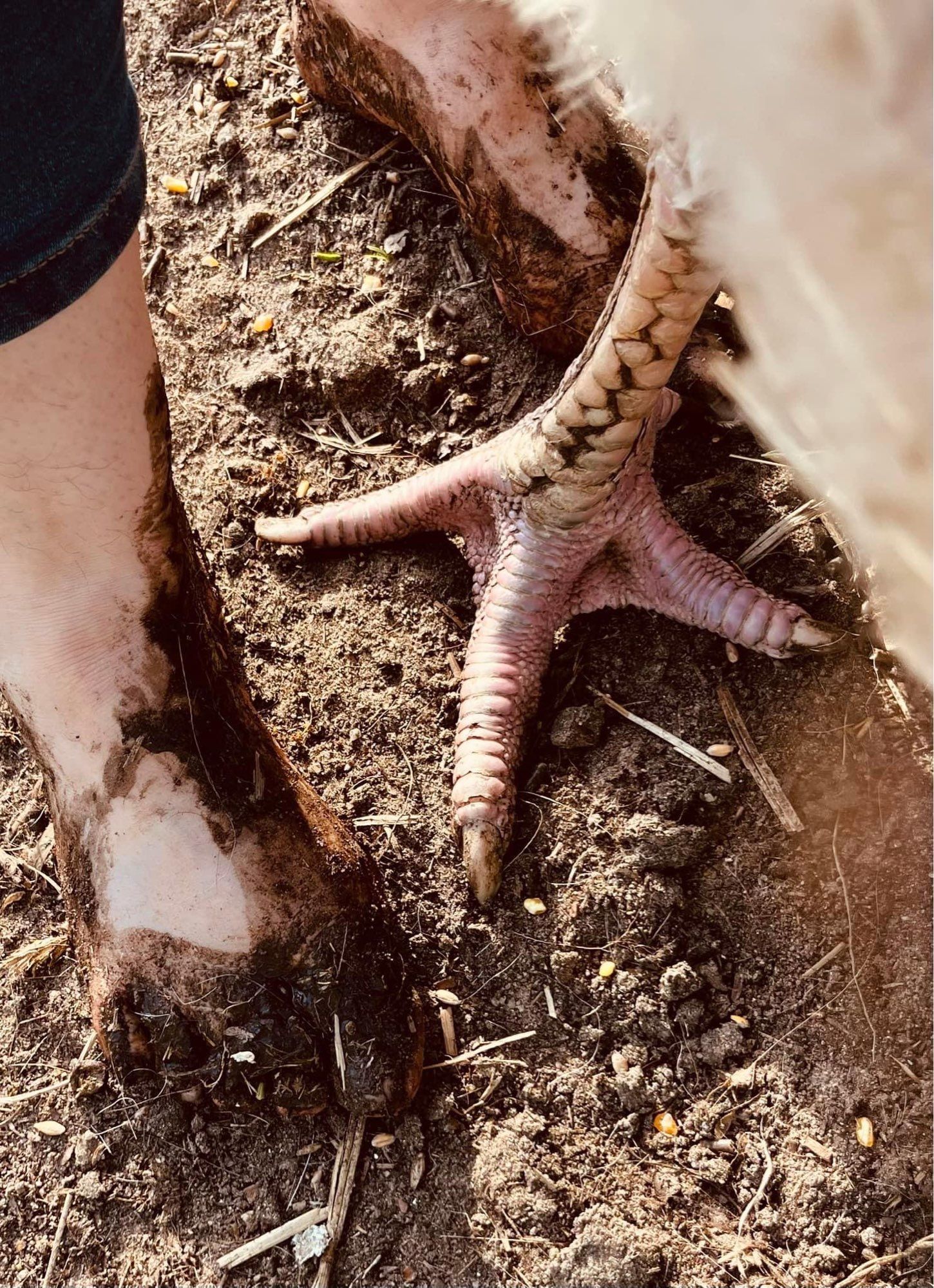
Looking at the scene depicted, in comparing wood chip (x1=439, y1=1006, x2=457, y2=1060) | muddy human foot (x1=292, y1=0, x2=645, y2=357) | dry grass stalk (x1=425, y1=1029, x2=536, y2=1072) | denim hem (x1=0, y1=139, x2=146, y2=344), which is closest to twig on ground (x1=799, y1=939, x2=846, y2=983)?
dry grass stalk (x1=425, y1=1029, x2=536, y2=1072)

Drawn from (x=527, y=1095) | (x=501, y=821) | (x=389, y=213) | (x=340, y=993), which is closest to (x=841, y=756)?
(x=501, y=821)

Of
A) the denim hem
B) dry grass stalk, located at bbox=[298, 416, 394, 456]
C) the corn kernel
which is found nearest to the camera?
the denim hem

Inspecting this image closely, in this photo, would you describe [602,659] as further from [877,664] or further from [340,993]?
[340,993]

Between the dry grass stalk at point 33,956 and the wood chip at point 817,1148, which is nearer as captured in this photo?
the wood chip at point 817,1148

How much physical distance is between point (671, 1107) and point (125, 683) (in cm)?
93

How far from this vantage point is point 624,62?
0.78m

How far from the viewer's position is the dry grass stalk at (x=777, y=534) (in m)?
1.52

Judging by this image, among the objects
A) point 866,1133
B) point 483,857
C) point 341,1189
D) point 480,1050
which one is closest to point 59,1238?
point 341,1189

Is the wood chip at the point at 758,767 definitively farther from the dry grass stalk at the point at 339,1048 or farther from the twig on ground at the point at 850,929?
the dry grass stalk at the point at 339,1048

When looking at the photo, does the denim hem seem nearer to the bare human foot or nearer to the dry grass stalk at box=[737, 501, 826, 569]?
the bare human foot

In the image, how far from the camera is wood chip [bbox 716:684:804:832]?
4.50ft

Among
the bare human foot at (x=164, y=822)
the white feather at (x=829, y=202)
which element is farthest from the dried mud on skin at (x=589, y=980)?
the white feather at (x=829, y=202)

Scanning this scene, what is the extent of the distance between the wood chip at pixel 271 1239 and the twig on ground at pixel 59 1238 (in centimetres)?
24

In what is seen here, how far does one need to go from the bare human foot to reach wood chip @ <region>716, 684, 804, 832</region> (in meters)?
0.56
